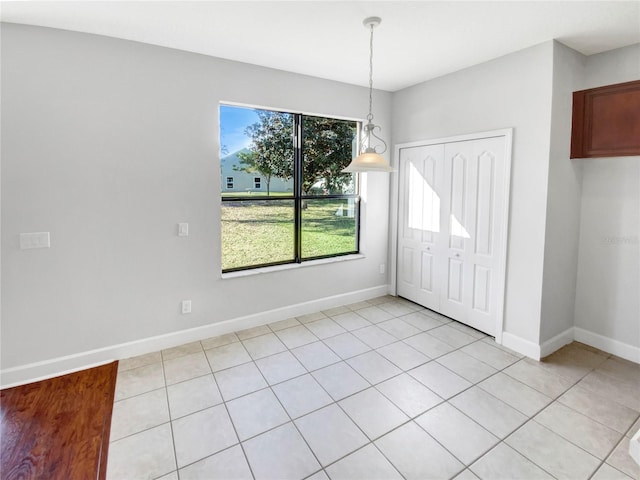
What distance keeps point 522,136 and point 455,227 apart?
3.63 ft

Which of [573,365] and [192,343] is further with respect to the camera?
[192,343]

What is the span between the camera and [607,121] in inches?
112

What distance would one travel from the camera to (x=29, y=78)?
2.53 metres

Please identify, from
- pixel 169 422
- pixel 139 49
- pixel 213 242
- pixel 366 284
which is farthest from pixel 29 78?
pixel 366 284

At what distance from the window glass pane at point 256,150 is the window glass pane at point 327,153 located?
21cm

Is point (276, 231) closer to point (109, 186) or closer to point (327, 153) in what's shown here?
point (327, 153)

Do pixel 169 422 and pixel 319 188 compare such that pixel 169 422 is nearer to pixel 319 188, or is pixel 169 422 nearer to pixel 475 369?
pixel 475 369

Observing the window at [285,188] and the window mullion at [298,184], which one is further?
the window mullion at [298,184]

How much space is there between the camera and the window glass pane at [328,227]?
4082 mm

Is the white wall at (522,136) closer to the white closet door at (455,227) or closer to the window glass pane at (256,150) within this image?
the white closet door at (455,227)

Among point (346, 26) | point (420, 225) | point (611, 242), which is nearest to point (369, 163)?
point (346, 26)

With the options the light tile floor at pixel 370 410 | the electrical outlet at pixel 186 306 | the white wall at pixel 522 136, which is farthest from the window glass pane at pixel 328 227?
the white wall at pixel 522 136

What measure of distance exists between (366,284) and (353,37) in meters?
2.90

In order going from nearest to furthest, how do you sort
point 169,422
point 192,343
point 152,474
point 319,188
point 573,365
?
1. point 152,474
2. point 169,422
3. point 573,365
4. point 192,343
5. point 319,188
